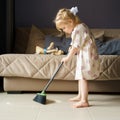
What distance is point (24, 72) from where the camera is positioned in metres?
2.56

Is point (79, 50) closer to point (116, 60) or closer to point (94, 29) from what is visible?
point (116, 60)

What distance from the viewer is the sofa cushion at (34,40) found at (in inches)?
127

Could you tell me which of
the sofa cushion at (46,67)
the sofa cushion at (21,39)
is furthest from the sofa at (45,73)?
the sofa cushion at (21,39)

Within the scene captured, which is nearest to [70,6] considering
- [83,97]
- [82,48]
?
[82,48]

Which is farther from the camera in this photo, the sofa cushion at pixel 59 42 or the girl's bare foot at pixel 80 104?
the sofa cushion at pixel 59 42

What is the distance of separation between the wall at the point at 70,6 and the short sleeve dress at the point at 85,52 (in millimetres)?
1261

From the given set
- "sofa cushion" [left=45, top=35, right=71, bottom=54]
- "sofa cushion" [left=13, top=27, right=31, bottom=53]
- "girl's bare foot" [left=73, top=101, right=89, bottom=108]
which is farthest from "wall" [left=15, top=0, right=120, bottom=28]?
"girl's bare foot" [left=73, top=101, right=89, bottom=108]

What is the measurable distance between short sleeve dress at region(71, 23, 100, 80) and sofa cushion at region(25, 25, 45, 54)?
1.00m

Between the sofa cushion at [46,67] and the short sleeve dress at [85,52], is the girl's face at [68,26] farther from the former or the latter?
the sofa cushion at [46,67]

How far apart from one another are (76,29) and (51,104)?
2.03ft

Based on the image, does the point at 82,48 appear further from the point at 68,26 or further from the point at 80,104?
the point at 80,104

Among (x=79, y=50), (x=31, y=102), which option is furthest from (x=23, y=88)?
(x=79, y=50)

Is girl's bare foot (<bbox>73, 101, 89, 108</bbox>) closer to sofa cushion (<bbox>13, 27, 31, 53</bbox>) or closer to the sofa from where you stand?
the sofa

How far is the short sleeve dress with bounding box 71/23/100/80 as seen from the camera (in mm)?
2266
